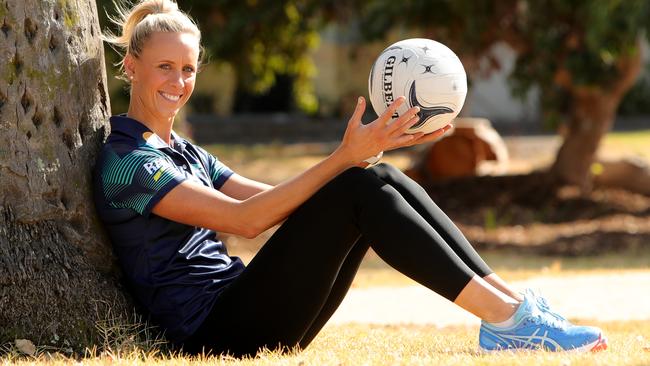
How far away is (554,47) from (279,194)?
30.0 feet

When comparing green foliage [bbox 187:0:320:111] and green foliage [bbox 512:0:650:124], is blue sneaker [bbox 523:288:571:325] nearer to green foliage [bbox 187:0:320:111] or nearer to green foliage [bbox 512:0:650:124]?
green foliage [bbox 512:0:650:124]

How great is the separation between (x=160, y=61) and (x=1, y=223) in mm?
910

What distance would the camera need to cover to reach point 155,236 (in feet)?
13.6

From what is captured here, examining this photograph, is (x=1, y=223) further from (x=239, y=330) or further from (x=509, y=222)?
(x=509, y=222)

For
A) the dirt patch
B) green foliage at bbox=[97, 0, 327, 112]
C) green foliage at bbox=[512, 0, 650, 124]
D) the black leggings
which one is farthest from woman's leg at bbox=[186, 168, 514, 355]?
green foliage at bbox=[97, 0, 327, 112]

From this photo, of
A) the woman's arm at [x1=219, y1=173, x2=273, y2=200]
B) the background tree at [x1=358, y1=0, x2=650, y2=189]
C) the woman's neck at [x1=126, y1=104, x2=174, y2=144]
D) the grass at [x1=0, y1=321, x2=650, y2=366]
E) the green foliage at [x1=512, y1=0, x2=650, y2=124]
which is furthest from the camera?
the background tree at [x1=358, y1=0, x2=650, y2=189]

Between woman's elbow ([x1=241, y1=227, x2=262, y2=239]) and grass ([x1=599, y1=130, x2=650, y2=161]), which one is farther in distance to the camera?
grass ([x1=599, y1=130, x2=650, y2=161])

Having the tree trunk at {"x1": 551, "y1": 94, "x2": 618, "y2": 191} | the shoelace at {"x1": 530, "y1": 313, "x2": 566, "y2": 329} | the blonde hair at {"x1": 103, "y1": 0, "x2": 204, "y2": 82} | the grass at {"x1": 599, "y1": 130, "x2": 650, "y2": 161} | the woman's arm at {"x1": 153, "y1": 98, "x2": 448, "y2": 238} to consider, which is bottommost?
the grass at {"x1": 599, "y1": 130, "x2": 650, "y2": 161}

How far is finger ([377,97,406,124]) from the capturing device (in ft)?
13.1

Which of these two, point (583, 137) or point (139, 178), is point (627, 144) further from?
point (139, 178)

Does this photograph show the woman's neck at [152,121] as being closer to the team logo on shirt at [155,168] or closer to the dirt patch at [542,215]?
the team logo on shirt at [155,168]

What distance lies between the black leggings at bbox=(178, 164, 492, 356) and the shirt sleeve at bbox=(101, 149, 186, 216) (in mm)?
451

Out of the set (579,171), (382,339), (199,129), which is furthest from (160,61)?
(199,129)

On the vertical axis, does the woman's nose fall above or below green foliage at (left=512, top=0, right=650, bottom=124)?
above
